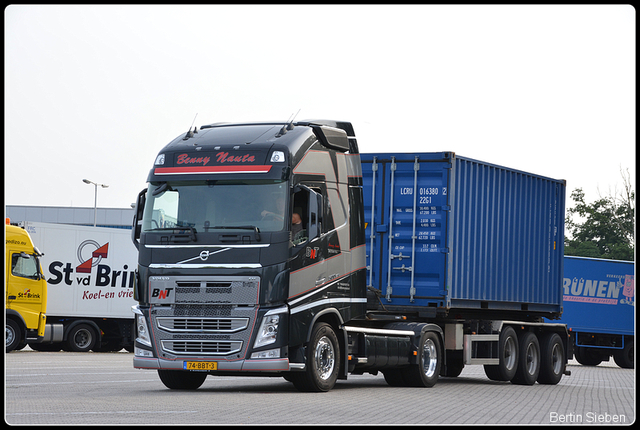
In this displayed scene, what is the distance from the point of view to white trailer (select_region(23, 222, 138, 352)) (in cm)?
2752

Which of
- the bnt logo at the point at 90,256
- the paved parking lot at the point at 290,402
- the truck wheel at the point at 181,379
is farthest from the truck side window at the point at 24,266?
the truck wheel at the point at 181,379

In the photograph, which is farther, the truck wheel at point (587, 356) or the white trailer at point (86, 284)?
the truck wheel at point (587, 356)

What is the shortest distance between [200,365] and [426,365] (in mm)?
4554

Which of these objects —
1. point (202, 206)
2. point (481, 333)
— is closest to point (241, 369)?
point (202, 206)

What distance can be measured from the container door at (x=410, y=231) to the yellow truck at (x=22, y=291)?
12.7m

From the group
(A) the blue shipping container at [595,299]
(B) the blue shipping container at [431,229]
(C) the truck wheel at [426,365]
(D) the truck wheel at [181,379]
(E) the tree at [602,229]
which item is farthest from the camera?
(E) the tree at [602,229]

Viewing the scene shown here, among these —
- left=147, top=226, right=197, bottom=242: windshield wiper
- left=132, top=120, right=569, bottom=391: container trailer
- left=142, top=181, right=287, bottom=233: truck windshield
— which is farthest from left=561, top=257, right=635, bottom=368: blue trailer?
left=147, top=226, right=197, bottom=242: windshield wiper

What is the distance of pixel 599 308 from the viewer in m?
29.3

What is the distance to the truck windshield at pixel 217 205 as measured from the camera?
13.0m

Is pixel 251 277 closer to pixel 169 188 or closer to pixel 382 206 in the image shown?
pixel 169 188

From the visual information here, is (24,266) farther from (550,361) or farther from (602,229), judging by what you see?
(602,229)

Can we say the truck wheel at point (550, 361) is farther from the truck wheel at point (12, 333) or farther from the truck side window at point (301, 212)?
the truck wheel at point (12, 333)

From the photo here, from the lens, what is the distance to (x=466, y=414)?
11.3 metres

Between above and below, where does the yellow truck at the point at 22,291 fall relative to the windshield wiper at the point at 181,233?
below
